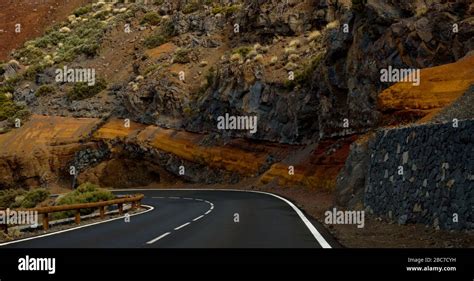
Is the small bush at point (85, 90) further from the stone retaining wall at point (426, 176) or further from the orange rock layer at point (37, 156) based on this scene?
the stone retaining wall at point (426, 176)

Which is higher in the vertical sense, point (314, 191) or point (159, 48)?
point (159, 48)

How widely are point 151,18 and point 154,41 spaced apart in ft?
33.2

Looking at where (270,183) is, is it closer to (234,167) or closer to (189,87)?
(234,167)

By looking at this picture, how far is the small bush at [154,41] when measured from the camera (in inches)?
A: 2589

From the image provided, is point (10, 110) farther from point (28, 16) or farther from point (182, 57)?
point (28, 16)

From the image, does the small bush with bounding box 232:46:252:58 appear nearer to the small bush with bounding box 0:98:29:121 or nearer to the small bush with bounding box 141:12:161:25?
the small bush with bounding box 141:12:161:25

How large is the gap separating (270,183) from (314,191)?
7.35 m

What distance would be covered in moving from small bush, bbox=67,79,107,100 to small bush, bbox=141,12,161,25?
15.8 metres

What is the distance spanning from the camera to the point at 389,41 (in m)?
25.3

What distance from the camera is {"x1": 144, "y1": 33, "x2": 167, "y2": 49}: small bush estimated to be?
216ft

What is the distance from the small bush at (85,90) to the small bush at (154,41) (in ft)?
27.9
